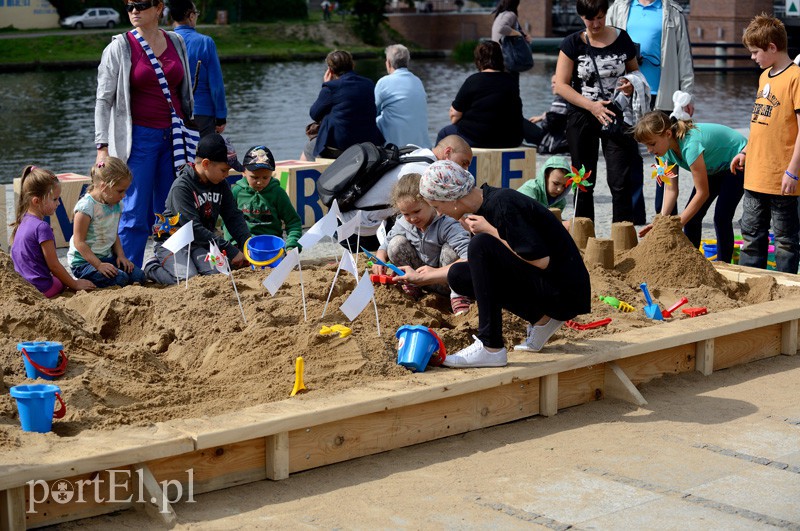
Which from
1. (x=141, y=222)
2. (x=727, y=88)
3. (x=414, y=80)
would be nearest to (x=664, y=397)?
(x=141, y=222)

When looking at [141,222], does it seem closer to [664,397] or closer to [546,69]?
[664,397]

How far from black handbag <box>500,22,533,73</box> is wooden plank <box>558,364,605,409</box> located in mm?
6793

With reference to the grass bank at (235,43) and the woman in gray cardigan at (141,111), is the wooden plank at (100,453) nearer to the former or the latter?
the woman in gray cardigan at (141,111)


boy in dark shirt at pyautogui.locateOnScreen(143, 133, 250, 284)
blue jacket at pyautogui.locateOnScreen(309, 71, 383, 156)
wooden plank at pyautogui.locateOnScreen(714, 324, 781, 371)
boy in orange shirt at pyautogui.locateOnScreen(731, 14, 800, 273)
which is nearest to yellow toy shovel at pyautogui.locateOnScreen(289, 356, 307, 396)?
boy in dark shirt at pyautogui.locateOnScreen(143, 133, 250, 284)

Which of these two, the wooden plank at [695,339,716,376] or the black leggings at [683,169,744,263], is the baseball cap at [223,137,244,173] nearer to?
the black leggings at [683,169,744,263]

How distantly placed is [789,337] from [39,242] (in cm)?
388

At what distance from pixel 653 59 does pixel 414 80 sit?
2.22 metres

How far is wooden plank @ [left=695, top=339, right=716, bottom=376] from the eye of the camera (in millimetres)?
5348

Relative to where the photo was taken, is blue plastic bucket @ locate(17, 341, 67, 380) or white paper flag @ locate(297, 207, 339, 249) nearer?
blue plastic bucket @ locate(17, 341, 67, 380)

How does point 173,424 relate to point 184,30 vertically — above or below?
below

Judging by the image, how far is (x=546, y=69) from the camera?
128 feet

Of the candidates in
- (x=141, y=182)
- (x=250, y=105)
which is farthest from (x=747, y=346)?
(x=250, y=105)

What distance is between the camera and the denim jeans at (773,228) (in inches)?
255

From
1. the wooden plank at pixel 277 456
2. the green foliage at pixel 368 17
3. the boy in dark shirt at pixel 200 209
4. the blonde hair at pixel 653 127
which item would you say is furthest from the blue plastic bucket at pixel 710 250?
the green foliage at pixel 368 17
